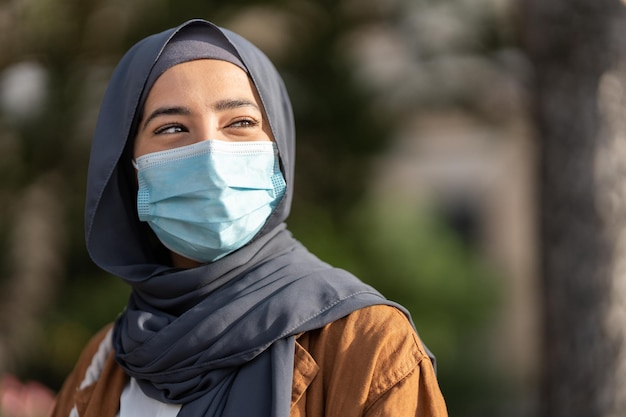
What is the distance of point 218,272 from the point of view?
6.63ft

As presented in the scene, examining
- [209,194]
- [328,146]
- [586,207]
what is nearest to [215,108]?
[209,194]

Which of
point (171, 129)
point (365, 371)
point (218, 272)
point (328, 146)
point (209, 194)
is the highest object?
point (171, 129)

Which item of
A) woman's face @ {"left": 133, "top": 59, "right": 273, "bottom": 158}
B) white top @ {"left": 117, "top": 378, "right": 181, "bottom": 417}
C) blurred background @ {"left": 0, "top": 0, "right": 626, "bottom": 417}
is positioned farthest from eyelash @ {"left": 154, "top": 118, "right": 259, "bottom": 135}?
blurred background @ {"left": 0, "top": 0, "right": 626, "bottom": 417}

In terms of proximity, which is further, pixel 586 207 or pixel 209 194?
pixel 586 207

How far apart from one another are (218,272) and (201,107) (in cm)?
40

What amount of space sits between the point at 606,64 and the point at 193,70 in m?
2.15

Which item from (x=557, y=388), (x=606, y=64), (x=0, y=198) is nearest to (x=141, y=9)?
(x=0, y=198)

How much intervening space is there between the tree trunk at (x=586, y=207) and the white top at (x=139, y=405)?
2124 millimetres

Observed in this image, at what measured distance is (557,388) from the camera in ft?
11.8

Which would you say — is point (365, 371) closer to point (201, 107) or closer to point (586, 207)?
point (201, 107)

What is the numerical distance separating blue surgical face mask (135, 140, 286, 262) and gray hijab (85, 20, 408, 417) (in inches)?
1.9

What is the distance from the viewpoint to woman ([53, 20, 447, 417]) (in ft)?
5.94

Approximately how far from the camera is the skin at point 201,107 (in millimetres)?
→ 2006

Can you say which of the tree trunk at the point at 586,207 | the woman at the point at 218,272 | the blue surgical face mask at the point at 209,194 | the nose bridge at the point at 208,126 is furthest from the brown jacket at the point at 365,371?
the tree trunk at the point at 586,207
